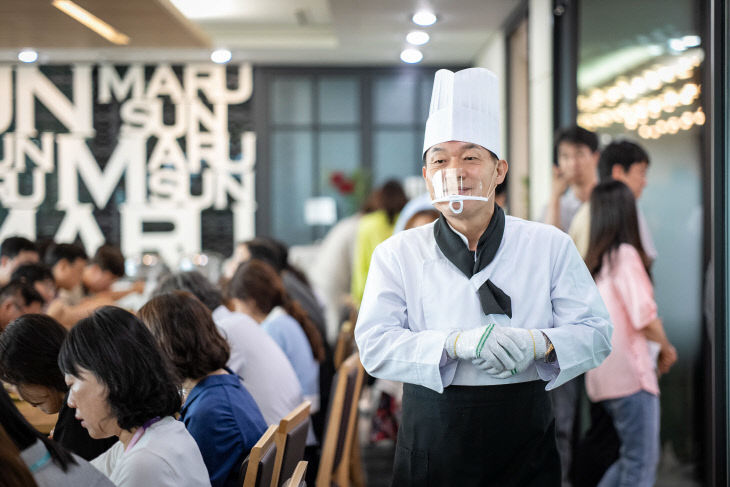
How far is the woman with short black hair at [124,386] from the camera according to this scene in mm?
1548

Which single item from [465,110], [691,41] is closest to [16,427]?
[465,110]

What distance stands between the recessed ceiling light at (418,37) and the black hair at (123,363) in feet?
18.0

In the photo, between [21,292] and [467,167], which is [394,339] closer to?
[467,167]

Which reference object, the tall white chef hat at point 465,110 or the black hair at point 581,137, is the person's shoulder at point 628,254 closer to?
the black hair at point 581,137

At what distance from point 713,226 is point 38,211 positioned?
7.40 m

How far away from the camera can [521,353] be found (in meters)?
1.56

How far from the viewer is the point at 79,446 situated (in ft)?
6.10

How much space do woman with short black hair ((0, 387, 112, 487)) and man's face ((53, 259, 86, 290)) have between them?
366cm

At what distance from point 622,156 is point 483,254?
199cm

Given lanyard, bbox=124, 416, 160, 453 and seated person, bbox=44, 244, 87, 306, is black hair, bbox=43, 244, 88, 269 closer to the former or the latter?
seated person, bbox=44, 244, 87, 306

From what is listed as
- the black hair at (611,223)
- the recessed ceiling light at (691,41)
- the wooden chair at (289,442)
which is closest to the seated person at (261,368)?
the wooden chair at (289,442)

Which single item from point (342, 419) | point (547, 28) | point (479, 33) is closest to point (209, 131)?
point (479, 33)

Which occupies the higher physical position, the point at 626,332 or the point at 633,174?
the point at 633,174

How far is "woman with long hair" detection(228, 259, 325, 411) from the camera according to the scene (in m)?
3.16
